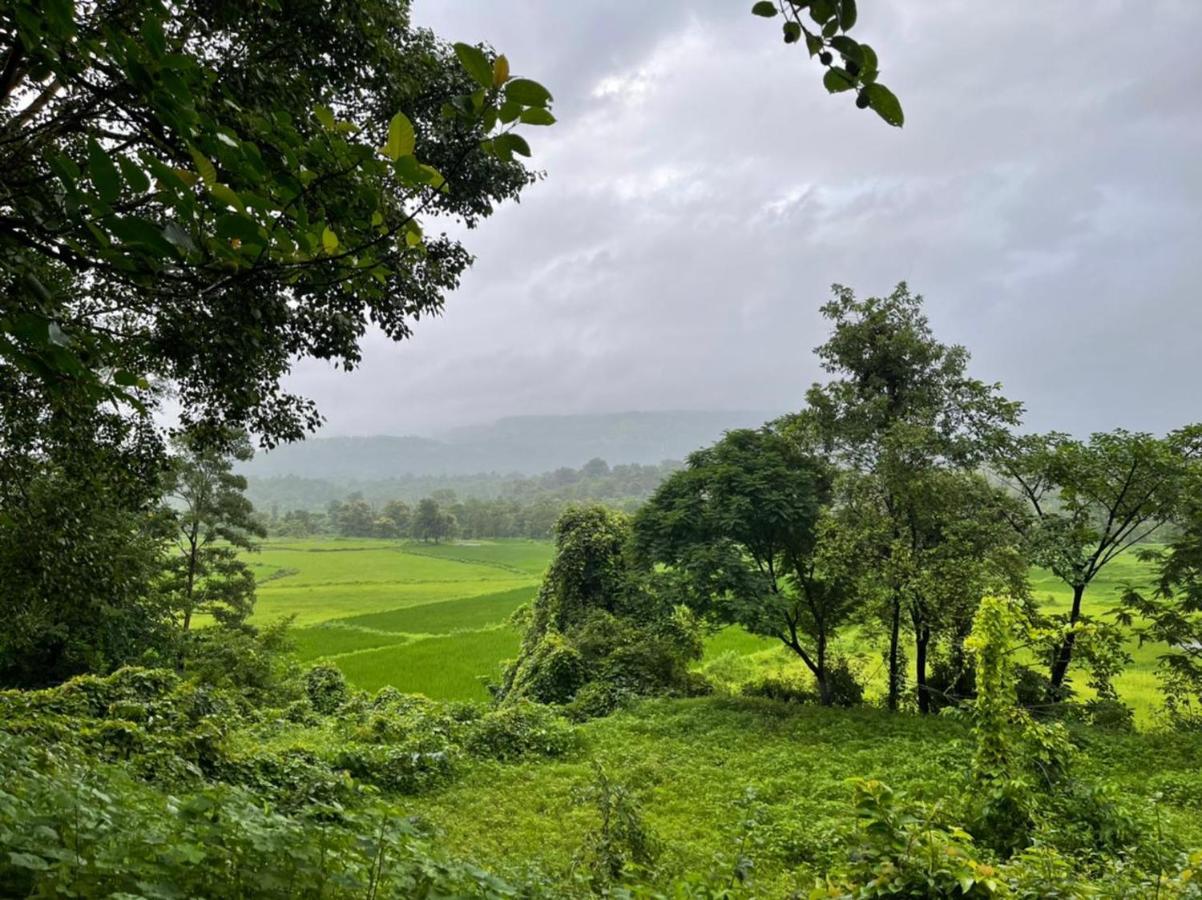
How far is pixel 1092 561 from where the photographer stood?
364 inches

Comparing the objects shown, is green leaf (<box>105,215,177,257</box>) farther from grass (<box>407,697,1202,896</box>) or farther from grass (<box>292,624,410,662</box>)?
grass (<box>292,624,410,662</box>)

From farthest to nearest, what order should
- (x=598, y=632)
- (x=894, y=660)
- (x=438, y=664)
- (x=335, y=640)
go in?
(x=335, y=640) → (x=438, y=664) → (x=598, y=632) → (x=894, y=660)

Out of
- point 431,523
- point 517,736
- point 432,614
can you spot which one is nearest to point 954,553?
point 517,736

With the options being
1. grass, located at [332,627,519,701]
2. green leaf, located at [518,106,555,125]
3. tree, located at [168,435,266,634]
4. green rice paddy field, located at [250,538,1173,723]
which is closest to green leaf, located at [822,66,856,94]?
green leaf, located at [518,106,555,125]

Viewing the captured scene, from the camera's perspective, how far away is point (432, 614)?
30.8m

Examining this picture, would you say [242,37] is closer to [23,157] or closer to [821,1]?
[23,157]

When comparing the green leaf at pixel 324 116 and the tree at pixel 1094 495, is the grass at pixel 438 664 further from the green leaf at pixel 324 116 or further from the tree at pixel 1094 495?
the green leaf at pixel 324 116

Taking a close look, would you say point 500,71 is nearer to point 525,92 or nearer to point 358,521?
point 525,92

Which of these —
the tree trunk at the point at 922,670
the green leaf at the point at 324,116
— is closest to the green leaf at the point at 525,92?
the green leaf at the point at 324,116

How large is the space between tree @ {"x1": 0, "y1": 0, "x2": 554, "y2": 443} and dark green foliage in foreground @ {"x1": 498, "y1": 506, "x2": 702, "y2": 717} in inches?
335

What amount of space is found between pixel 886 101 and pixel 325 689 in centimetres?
1594

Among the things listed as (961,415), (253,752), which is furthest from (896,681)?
(253,752)

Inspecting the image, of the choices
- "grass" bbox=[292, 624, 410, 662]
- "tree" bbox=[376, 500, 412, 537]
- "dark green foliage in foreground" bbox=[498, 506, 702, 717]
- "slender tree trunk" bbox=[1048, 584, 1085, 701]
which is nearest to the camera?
"slender tree trunk" bbox=[1048, 584, 1085, 701]

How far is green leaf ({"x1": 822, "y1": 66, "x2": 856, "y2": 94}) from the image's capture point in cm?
103
